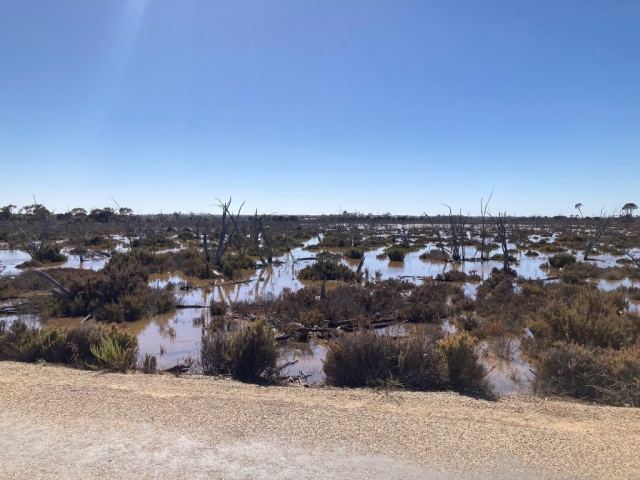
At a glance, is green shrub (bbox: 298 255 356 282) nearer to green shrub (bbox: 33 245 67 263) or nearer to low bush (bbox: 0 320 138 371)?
low bush (bbox: 0 320 138 371)

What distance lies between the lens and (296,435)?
509cm

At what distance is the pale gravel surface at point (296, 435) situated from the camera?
433cm

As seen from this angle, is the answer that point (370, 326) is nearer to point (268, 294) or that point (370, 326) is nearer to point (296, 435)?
point (296, 435)

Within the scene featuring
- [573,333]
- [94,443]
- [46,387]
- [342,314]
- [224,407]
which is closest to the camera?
[94,443]

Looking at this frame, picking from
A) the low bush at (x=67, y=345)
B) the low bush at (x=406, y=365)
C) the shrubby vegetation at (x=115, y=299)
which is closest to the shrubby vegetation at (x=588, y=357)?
the low bush at (x=406, y=365)

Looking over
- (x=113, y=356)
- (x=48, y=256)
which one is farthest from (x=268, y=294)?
(x=48, y=256)

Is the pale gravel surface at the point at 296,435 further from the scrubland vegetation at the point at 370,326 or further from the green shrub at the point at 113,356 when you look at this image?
the green shrub at the point at 113,356

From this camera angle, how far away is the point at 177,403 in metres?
6.08

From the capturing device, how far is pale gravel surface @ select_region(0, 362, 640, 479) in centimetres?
433

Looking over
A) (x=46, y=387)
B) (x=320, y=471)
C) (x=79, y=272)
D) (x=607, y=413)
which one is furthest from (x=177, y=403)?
(x=79, y=272)

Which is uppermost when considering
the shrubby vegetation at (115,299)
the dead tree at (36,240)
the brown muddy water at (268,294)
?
the dead tree at (36,240)

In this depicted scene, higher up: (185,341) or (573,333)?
(573,333)

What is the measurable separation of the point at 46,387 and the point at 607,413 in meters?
7.34

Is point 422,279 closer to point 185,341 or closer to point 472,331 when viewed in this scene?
point 472,331
